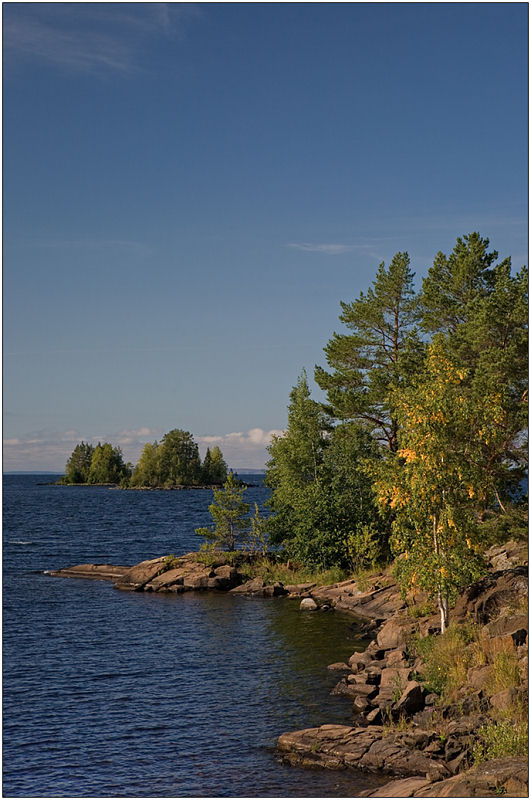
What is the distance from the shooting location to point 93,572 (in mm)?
66625

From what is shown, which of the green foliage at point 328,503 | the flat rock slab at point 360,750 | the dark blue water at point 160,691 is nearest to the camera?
the flat rock slab at point 360,750

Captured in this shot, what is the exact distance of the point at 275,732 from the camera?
1036 inches

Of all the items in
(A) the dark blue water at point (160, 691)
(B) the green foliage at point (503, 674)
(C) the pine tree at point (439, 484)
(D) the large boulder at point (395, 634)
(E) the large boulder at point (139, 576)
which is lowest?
(A) the dark blue water at point (160, 691)

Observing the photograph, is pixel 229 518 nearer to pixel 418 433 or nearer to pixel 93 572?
pixel 93 572

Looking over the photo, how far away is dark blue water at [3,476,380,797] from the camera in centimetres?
2289

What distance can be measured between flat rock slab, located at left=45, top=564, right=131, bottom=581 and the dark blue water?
2271 millimetres

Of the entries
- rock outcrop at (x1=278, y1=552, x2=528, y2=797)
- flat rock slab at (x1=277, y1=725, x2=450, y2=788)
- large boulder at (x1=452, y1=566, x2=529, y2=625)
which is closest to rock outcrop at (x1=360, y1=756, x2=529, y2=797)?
rock outcrop at (x1=278, y1=552, x2=528, y2=797)

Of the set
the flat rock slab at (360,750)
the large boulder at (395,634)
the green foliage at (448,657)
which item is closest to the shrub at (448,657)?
the green foliage at (448,657)

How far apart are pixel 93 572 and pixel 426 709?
46.7 m

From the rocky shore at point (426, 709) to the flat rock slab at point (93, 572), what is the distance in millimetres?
30532

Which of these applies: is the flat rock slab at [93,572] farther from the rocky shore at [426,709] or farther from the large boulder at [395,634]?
the large boulder at [395,634]

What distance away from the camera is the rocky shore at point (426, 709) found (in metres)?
19.0

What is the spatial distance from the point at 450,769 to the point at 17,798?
12.5m

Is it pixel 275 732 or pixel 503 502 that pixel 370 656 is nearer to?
pixel 275 732
